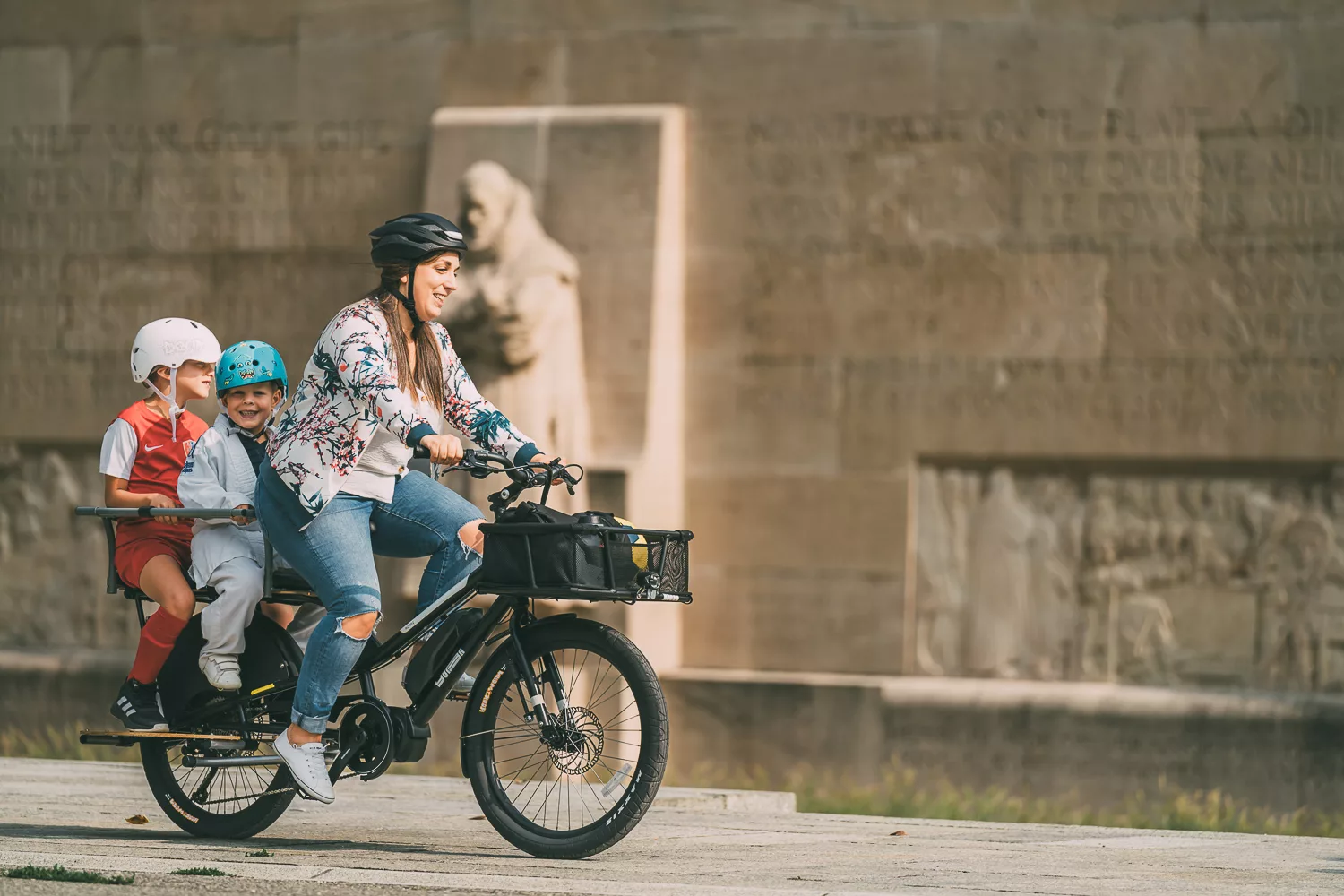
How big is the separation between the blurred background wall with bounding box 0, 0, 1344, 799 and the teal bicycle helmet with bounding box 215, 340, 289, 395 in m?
4.20

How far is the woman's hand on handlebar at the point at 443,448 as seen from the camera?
4992mm

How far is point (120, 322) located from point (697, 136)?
3.48 m

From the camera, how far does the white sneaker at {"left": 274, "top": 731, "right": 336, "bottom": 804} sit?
17.7ft

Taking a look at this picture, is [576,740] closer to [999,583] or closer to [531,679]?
[531,679]

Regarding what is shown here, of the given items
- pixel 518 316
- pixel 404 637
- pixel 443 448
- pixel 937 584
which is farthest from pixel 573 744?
pixel 937 584

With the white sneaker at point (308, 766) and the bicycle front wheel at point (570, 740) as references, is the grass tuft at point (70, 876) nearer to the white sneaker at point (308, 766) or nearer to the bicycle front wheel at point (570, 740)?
the white sneaker at point (308, 766)

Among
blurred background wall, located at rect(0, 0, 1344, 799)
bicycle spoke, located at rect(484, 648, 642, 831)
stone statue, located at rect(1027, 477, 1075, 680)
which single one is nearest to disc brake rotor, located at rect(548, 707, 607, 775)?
bicycle spoke, located at rect(484, 648, 642, 831)

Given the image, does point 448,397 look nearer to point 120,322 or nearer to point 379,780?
point 379,780

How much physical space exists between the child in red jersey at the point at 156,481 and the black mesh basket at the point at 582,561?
1174mm

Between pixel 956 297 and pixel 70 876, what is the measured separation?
597 cm

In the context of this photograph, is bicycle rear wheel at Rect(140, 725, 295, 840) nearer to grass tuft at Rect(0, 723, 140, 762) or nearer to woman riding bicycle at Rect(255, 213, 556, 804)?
woman riding bicycle at Rect(255, 213, 556, 804)

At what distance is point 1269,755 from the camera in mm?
9289

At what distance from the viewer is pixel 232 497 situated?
572 cm

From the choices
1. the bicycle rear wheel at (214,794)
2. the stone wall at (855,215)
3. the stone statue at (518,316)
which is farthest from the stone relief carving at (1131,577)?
the bicycle rear wheel at (214,794)
